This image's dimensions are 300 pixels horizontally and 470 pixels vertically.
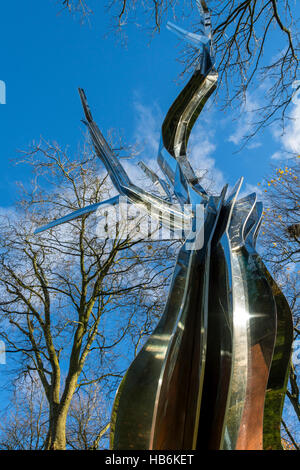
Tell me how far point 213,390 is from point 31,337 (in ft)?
20.3

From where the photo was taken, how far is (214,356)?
6.36 ft

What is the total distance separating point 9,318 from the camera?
745 centimetres

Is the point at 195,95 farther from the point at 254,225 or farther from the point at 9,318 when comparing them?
the point at 9,318

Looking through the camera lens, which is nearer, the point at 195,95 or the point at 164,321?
the point at 164,321

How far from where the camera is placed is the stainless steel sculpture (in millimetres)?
1709

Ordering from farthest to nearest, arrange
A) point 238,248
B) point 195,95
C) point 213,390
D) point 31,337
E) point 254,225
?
point 31,337, point 195,95, point 254,225, point 238,248, point 213,390

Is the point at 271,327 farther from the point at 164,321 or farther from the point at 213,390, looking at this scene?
the point at 164,321

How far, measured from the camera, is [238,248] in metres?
2.25

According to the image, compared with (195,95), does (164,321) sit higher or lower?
lower

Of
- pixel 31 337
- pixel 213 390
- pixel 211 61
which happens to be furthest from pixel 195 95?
pixel 31 337

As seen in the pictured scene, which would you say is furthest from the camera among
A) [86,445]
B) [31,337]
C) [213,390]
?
[86,445]

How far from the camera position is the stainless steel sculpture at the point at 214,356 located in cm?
171

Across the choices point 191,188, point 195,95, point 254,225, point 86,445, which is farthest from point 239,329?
point 86,445
